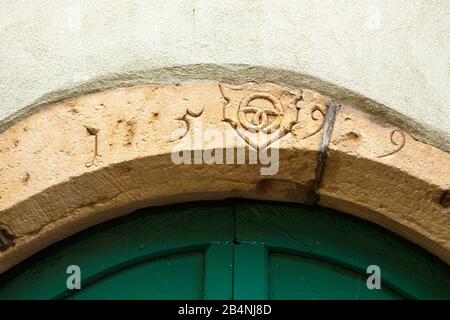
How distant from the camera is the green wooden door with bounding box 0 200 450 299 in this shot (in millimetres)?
2541

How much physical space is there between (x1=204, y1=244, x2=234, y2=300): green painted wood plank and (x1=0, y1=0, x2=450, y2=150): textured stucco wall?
451mm

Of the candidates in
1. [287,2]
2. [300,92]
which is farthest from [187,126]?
[287,2]

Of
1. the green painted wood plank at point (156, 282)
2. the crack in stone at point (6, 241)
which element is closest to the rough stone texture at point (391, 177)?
the green painted wood plank at point (156, 282)

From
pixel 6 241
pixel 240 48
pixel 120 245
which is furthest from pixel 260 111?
pixel 6 241

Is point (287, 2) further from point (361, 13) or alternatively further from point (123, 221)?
point (123, 221)

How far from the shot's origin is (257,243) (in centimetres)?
259

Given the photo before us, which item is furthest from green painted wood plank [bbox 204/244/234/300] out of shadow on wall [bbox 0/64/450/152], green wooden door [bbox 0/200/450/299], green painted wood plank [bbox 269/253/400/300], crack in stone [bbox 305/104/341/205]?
shadow on wall [bbox 0/64/450/152]

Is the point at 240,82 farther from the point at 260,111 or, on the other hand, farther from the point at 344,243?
the point at 344,243

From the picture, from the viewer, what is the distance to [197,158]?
2.50 metres

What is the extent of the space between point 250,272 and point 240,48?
60 centimetres

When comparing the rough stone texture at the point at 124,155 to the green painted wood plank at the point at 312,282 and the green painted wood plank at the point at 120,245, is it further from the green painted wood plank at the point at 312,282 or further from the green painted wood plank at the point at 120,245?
the green painted wood plank at the point at 312,282

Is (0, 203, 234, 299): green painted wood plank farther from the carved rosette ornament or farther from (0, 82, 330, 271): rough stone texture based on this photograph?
the carved rosette ornament

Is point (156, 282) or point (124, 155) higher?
point (124, 155)
